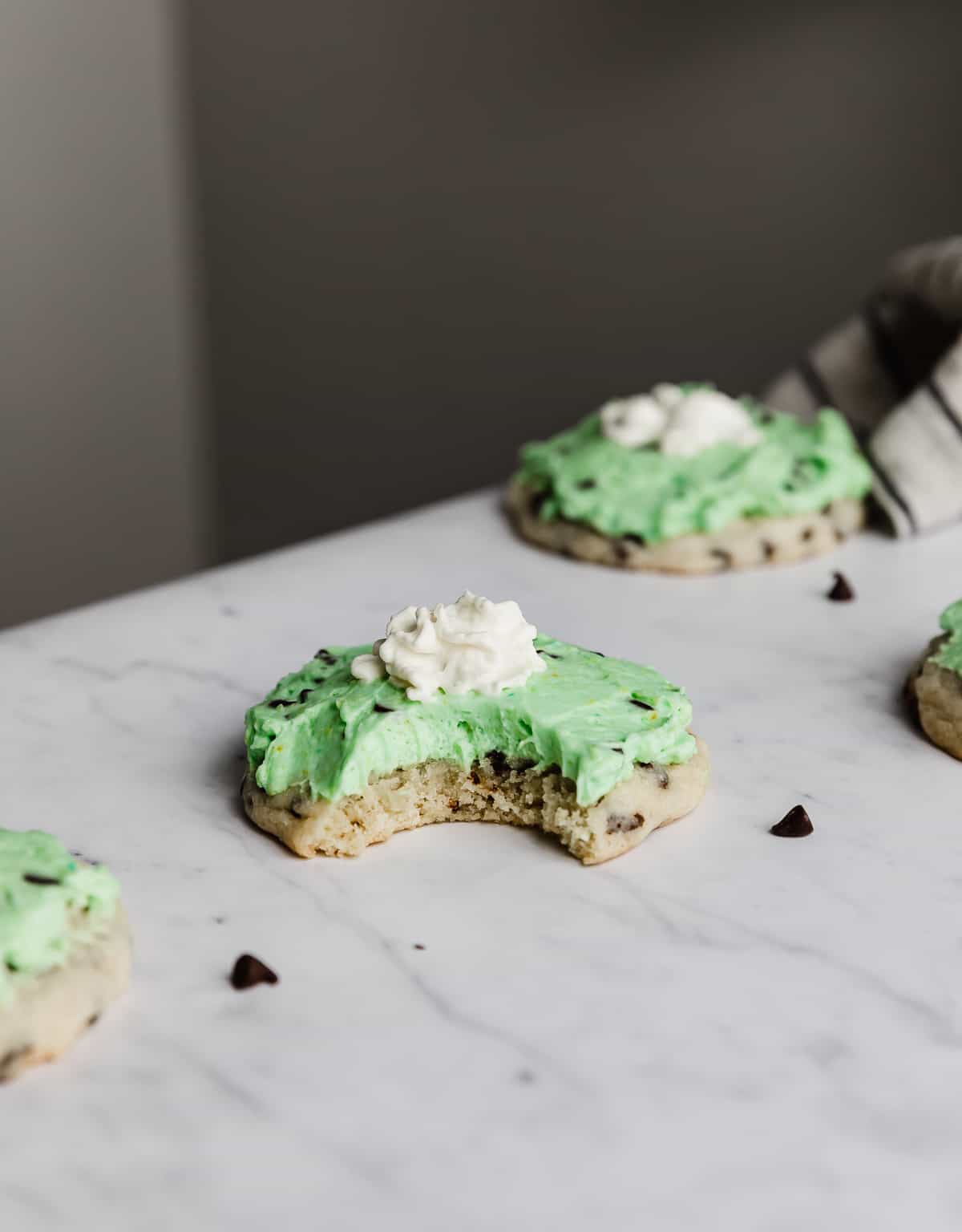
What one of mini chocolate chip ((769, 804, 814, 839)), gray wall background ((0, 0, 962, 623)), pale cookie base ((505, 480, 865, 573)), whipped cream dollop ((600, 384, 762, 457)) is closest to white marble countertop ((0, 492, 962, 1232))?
mini chocolate chip ((769, 804, 814, 839))

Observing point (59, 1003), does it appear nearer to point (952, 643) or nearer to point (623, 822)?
point (623, 822)

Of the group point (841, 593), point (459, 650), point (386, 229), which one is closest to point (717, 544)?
point (841, 593)

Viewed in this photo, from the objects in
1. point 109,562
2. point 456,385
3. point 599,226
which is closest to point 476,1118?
point 599,226

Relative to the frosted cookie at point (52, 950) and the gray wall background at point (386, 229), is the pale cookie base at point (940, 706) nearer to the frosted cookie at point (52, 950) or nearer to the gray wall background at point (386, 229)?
the frosted cookie at point (52, 950)

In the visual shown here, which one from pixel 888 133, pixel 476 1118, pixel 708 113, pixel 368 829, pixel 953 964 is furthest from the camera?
pixel 708 113

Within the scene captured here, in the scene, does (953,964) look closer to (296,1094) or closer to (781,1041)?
(781,1041)

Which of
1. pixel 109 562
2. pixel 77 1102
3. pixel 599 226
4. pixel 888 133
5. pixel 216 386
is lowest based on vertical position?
pixel 109 562

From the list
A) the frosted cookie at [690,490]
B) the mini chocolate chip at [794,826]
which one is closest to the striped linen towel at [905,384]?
the frosted cookie at [690,490]
